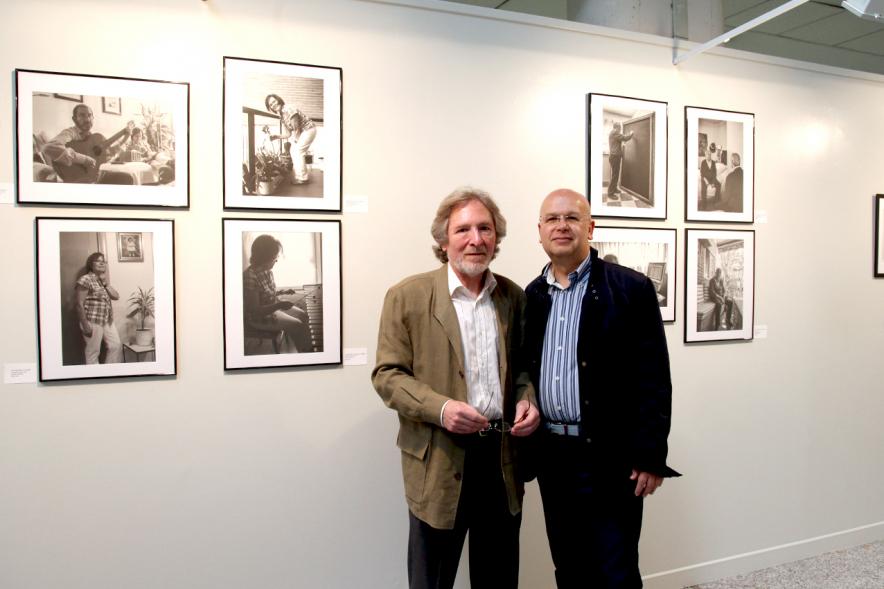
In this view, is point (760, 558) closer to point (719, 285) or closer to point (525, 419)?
point (719, 285)

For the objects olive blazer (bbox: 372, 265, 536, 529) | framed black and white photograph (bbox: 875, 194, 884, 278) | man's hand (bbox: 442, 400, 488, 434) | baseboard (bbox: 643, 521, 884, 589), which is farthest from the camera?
framed black and white photograph (bbox: 875, 194, 884, 278)

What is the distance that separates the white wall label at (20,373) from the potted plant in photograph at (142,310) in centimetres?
36

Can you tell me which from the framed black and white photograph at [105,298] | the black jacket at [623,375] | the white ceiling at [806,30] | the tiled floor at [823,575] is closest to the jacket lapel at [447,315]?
the black jacket at [623,375]

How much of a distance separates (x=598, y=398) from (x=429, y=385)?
0.59 m

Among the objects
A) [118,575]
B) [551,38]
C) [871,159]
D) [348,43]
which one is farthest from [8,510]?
[871,159]

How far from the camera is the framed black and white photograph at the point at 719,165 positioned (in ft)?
10.2

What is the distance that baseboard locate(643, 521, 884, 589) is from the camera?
3.09 meters

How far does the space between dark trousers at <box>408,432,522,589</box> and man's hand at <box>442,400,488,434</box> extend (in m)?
0.15

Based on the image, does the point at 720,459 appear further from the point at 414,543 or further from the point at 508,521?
the point at 414,543

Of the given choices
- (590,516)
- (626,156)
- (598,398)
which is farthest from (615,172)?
(590,516)

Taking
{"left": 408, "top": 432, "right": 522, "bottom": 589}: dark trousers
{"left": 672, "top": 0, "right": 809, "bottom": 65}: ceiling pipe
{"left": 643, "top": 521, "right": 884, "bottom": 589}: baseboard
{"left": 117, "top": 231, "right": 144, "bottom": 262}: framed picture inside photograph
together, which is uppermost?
{"left": 672, "top": 0, "right": 809, "bottom": 65}: ceiling pipe

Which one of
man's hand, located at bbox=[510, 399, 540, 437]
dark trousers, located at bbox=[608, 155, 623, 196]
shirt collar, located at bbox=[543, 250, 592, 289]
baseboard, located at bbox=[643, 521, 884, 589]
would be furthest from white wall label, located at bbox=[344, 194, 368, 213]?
baseboard, located at bbox=[643, 521, 884, 589]

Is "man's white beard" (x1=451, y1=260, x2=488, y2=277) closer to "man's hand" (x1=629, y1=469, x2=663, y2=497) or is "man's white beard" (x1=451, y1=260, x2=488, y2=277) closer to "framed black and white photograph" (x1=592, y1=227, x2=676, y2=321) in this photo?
"man's hand" (x1=629, y1=469, x2=663, y2=497)

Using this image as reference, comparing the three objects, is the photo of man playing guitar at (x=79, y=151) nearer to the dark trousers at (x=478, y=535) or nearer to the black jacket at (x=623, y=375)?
the dark trousers at (x=478, y=535)
